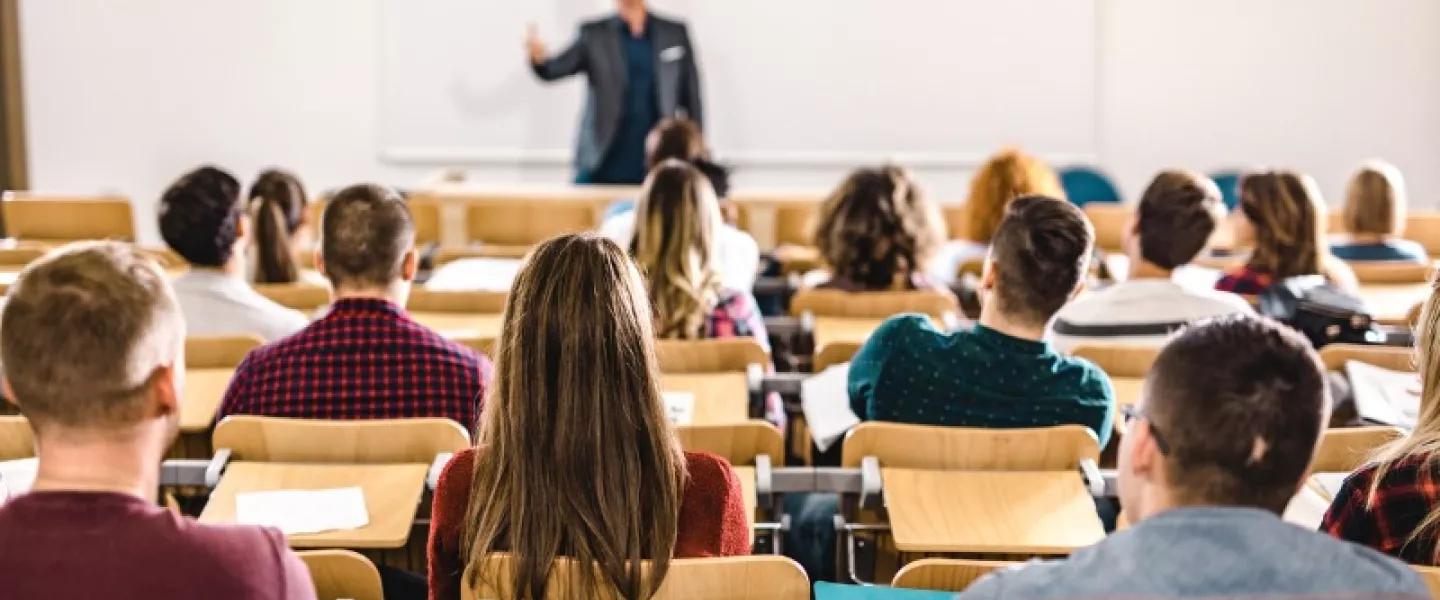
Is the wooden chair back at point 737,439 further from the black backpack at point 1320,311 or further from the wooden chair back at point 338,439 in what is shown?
the black backpack at point 1320,311

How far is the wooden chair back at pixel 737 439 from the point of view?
2844 mm

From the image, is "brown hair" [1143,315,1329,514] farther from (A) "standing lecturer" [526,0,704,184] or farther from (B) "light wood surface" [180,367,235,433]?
(A) "standing lecturer" [526,0,704,184]

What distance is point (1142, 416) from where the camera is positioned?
5.58 ft

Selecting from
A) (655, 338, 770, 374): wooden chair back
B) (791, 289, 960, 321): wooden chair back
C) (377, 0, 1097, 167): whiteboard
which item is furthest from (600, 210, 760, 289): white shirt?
(377, 0, 1097, 167): whiteboard

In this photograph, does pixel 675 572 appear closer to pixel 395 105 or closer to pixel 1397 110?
pixel 395 105

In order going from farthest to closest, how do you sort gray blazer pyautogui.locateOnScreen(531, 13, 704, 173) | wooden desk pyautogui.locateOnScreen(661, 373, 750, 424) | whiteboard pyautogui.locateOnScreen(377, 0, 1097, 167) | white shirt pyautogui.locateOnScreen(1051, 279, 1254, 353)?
1. whiteboard pyautogui.locateOnScreen(377, 0, 1097, 167)
2. gray blazer pyautogui.locateOnScreen(531, 13, 704, 173)
3. white shirt pyautogui.locateOnScreen(1051, 279, 1254, 353)
4. wooden desk pyautogui.locateOnScreen(661, 373, 750, 424)

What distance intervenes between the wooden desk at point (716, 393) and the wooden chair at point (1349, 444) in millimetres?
1155

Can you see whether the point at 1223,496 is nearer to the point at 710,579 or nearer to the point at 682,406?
the point at 710,579

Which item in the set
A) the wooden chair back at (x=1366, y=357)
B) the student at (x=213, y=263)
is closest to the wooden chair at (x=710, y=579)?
the wooden chair back at (x=1366, y=357)

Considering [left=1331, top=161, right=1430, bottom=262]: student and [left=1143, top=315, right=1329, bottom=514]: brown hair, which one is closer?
[left=1143, top=315, right=1329, bottom=514]: brown hair

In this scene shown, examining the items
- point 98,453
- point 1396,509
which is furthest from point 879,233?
point 98,453

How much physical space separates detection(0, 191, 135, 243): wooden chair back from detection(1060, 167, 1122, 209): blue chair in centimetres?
484

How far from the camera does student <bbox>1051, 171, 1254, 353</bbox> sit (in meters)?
3.93

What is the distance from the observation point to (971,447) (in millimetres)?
2814
